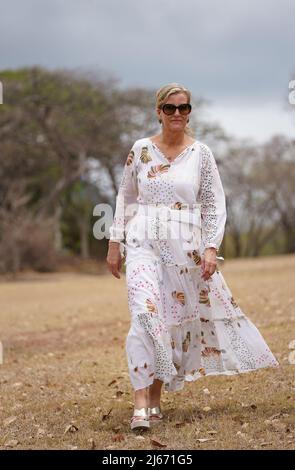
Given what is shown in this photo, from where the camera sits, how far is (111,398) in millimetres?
6980

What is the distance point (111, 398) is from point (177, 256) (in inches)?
64.8

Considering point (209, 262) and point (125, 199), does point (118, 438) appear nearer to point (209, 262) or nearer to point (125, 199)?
point (209, 262)

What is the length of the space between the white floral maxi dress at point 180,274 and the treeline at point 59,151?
75.9ft

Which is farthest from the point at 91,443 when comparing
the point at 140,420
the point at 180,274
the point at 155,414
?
the point at 180,274

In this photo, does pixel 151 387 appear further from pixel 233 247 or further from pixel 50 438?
pixel 233 247

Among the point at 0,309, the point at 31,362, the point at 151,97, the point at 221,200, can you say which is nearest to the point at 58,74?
the point at 151,97

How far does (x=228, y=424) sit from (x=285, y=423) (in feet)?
1.13

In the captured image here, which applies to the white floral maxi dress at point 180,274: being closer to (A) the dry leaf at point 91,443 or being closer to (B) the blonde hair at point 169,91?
(B) the blonde hair at point 169,91

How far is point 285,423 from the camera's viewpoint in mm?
5570

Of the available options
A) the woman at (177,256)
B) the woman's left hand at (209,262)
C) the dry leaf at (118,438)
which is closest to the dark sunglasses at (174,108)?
the woman at (177,256)

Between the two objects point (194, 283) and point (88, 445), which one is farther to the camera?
point (194, 283)

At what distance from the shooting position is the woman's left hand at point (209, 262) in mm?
5730

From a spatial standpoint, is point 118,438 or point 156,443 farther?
point 118,438

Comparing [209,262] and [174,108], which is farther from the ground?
[174,108]
